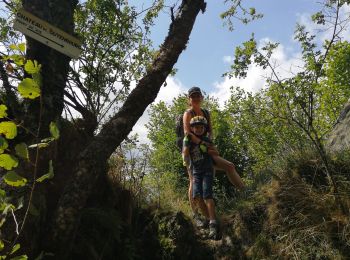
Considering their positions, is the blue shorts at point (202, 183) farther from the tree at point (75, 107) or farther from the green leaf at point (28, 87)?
the green leaf at point (28, 87)

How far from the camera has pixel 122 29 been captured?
7.68 meters

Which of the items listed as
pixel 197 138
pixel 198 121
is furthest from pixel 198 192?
pixel 198 121

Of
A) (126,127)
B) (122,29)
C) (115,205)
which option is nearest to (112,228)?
(115,205)

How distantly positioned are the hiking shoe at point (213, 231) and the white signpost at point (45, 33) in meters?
2.77

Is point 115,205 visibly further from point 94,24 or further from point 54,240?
point 94,24

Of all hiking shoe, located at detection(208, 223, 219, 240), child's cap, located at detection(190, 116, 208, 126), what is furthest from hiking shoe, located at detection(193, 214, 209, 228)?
child's cap, located at detection(190, 116, 208, 126)

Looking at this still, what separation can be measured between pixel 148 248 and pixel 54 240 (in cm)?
171

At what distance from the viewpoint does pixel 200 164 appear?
5.43m

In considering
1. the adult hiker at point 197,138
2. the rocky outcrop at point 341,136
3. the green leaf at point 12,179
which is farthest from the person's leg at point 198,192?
the green leaf at point 12,179

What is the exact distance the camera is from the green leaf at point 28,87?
4.45 ft

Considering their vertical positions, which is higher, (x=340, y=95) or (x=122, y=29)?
(x=340, y=95)

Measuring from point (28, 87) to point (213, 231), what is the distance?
4.13 m

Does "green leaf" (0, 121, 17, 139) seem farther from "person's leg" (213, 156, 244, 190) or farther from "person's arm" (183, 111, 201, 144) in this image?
"person's leg" (213, 156, 244, 190)

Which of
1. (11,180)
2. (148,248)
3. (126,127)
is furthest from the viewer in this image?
(148,248)
